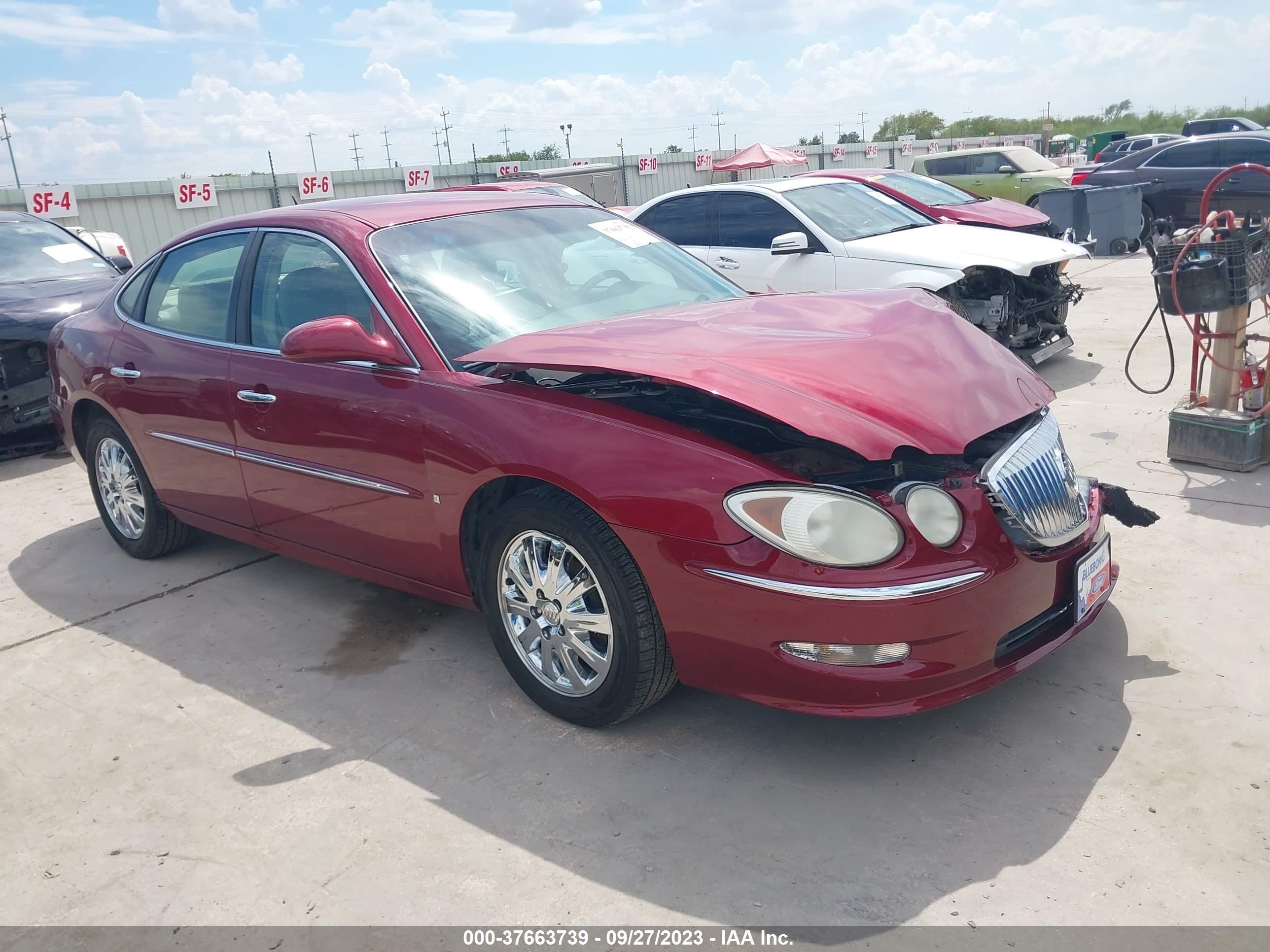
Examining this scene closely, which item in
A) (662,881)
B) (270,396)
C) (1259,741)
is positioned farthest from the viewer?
(270,396)

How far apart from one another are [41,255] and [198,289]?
4.94m

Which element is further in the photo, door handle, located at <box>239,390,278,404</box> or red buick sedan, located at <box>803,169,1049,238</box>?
red buick sedan, located at <box>803,169,1049,238</box>

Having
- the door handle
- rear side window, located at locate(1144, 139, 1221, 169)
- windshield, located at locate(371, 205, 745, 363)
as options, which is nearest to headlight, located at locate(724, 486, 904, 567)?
windshield, located at locate(371, 205, 745, 363)

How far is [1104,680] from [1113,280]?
9.98 meters

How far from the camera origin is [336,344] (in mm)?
3400

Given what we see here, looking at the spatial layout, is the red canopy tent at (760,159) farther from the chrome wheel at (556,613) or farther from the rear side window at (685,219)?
the chrome wheel at (556,613)

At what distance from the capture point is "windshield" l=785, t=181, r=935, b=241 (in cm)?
818

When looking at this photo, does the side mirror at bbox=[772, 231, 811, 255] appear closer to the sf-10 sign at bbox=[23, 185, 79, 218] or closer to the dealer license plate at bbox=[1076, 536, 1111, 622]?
the dealer license plate at bbox=[1076, 536, 1111, 622]

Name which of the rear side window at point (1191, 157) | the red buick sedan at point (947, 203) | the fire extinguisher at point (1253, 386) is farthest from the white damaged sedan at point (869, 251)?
the rear side window at point (1191, 157)

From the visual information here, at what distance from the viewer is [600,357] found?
300 cm

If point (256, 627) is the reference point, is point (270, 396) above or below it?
above

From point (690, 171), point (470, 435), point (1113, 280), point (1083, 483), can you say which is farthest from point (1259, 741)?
point (690, 171)

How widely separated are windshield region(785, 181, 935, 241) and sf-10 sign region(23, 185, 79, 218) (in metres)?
14.7

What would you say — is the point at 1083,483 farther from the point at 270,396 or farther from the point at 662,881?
the point at 270,396
